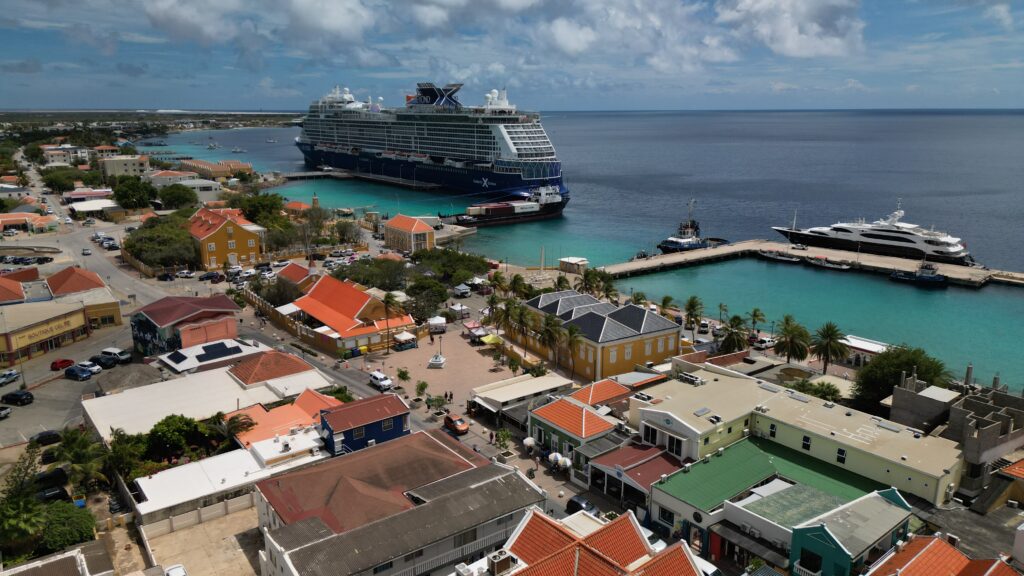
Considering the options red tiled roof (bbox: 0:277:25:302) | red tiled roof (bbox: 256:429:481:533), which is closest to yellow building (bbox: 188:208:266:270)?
red tiled roof (bbox: 0:277:25:302)

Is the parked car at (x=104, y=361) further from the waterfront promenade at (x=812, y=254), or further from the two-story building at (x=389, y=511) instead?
the waterfront promenade at (x=812, y=254)

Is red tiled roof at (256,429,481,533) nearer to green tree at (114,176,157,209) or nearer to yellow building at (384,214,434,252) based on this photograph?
yellow building at (384,214,434,252)

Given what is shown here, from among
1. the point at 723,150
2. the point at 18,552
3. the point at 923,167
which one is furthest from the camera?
the point at 723,150

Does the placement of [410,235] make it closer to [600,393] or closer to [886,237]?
[600,393]

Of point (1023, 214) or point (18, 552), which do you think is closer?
point (18, 552)

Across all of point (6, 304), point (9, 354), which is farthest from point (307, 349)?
point (6, 304)

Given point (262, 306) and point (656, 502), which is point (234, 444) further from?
point (262, 306)

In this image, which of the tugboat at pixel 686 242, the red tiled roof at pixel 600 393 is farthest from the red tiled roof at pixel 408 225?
the red tiled roof at pixel 600 393
